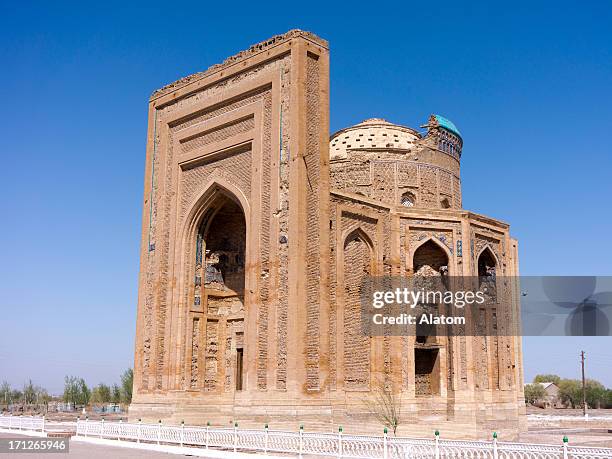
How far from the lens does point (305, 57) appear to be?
1783 cm

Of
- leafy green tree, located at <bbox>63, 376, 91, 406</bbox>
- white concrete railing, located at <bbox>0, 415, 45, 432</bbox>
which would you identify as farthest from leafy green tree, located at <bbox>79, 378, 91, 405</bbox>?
white concrete railing, located at <bbox>0, 415, 45, 432</bbox>

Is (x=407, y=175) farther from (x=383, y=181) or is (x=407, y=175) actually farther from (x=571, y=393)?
(x=571, y=393)

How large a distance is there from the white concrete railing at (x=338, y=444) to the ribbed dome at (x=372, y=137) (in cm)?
1299

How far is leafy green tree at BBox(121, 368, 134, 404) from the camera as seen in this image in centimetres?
4806

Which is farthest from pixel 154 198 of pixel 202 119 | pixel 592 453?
pixel 592 453

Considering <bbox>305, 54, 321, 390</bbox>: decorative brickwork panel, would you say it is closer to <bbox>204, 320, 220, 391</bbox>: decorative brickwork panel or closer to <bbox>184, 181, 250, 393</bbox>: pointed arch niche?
<bbox>184, 181, 250, 393</bbox>: pointed arch niche

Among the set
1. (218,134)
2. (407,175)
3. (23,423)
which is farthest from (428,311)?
(23,423)

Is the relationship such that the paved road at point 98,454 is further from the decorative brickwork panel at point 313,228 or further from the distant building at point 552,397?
the distant building at point 552,397

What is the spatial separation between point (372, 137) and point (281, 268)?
9.85m

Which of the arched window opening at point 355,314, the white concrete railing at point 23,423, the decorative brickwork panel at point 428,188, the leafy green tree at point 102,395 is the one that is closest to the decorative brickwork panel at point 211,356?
the arched window opening at point 355,314

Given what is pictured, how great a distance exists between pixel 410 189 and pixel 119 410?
27.9 metres

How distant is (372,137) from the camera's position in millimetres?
24984

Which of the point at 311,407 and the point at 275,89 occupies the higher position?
the point at 275,89

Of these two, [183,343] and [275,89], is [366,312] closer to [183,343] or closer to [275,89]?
[183,343]
